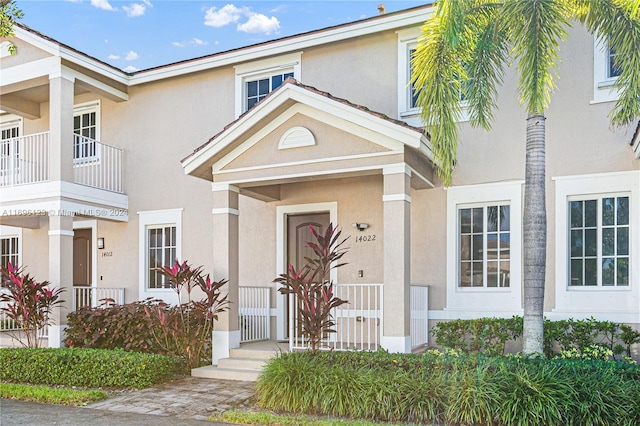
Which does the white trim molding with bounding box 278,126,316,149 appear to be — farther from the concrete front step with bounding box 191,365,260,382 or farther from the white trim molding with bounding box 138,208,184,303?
the white trim molding with bounding box 138,208,184,303

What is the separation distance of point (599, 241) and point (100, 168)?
10.5 metres

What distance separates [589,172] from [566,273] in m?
1.64

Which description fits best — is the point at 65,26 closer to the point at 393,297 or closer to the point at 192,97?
the point at 192,97

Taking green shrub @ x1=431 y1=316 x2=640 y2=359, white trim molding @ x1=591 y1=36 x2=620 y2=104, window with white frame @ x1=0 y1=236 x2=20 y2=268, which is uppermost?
white trim molding @ x1=591 y1=36 x2=620 y2=104

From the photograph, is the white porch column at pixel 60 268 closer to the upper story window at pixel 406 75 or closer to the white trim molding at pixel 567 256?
the upper story window at pixel 406 75

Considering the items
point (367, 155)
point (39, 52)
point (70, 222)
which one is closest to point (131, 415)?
point (367, 155)

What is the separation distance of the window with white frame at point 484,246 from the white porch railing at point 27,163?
9.27 meters

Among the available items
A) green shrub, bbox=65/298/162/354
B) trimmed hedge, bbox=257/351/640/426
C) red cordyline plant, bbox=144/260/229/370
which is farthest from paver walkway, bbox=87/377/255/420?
green shrub, bbox=65/298/162/354

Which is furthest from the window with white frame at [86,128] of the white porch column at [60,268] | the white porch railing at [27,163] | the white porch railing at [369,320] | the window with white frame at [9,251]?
the white porch railing at [369,320]

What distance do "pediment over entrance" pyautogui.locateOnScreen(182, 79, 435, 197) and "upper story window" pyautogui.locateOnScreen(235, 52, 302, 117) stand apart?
2412mm

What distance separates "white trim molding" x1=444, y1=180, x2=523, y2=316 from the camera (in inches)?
364

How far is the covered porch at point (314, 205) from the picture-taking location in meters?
8.28

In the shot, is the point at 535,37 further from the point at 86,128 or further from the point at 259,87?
the point at 86,128

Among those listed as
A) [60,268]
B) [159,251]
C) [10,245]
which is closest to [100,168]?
[159,251]
